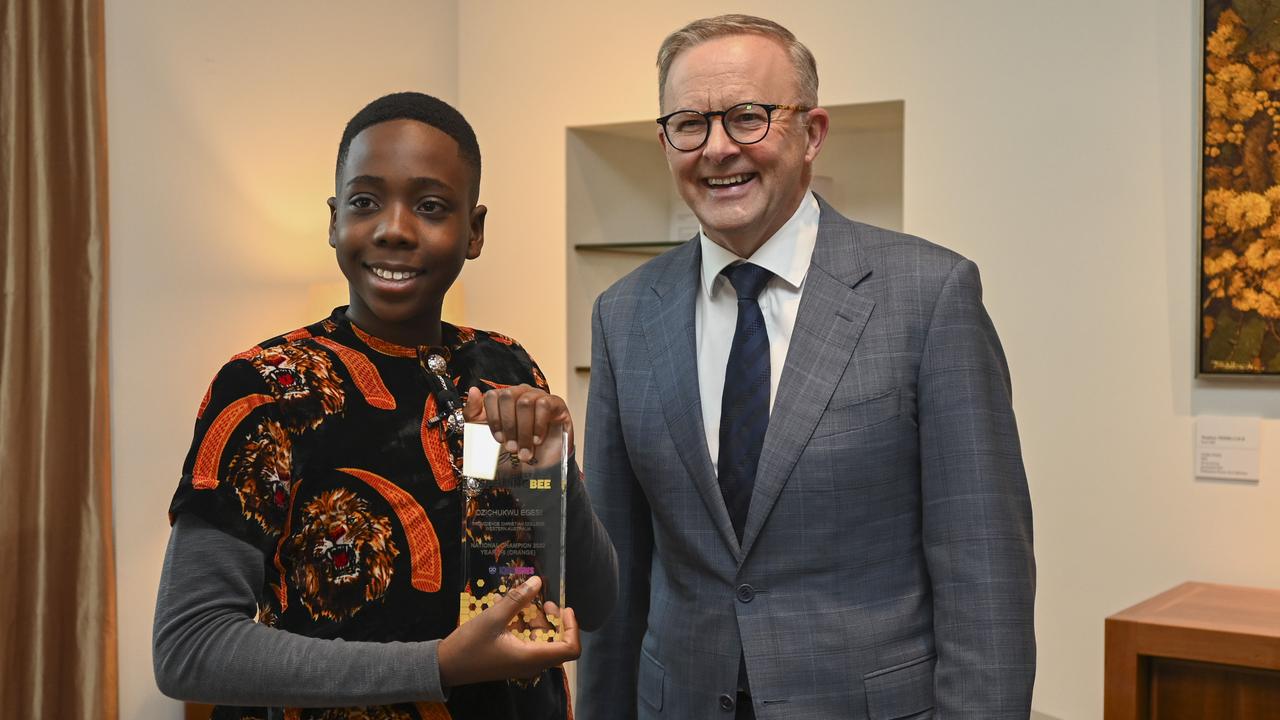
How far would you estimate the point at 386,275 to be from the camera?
1.20m

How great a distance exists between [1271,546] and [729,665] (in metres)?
1.80

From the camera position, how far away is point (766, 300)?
1.68 metres

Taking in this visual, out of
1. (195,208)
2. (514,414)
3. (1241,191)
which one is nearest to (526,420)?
(514,414)

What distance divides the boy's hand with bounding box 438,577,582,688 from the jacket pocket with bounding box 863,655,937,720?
593 millimetres

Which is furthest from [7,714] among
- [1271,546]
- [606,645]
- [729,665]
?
[1271,546]

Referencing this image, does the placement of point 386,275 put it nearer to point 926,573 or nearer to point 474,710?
point 474,710

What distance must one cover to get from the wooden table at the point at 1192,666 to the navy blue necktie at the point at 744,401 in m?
1.16

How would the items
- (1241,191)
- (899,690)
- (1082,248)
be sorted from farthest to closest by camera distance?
(1082,248), (1241,191), (899,690)

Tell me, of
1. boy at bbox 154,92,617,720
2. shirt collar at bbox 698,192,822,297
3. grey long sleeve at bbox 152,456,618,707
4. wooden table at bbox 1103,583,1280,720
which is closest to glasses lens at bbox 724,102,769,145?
shirt collar at bbox 698,192,822,297

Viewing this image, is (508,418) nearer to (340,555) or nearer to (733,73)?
(340,555)

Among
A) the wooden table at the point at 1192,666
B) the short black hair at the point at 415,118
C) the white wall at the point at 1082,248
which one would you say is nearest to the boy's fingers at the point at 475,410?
the short black hair at the point at 415,118

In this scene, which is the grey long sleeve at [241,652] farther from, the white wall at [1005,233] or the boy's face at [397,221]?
the white wall at [1005,233]

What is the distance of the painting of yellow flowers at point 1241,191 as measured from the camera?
273cm

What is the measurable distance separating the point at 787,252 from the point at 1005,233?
160 cm
